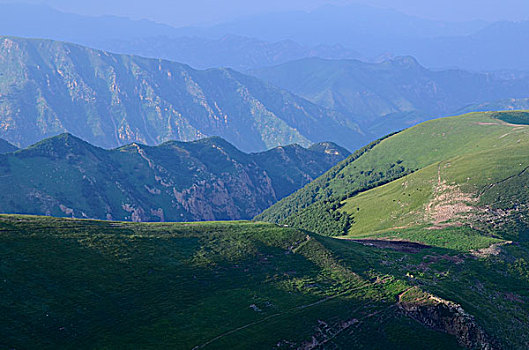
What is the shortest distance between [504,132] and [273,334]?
166m

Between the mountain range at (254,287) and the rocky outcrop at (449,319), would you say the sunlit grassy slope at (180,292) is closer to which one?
the mountain range at (254,287)

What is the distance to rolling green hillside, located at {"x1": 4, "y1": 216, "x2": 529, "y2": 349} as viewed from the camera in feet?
186

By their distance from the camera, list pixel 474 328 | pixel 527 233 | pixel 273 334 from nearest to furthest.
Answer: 1. pixel 273 334
2. pixel 474 328
3. pixel 527 233

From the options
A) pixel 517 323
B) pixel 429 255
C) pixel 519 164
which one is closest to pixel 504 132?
pixel 519 164

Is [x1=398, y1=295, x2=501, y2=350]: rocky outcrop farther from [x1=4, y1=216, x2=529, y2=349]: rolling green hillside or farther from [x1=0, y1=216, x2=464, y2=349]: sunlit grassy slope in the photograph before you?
[x1=0, y1=216, x2=464, y2=349]: sunlit grassy slope

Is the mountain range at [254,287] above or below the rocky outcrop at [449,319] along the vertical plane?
above

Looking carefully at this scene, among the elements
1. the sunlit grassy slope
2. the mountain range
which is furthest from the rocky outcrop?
the sunlit grassy slope

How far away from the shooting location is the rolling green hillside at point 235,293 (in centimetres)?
5659

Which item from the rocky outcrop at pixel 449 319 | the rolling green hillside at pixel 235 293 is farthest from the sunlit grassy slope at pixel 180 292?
the rocky outcrop at pixel 449 319

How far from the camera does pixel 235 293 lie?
223 ft

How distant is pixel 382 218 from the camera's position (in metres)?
135

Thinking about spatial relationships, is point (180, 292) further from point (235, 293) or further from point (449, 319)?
point (449, 319)

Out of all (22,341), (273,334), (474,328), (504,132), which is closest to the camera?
(22,341)

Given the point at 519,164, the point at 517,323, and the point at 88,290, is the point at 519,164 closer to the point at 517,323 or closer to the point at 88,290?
the point at 517,323
